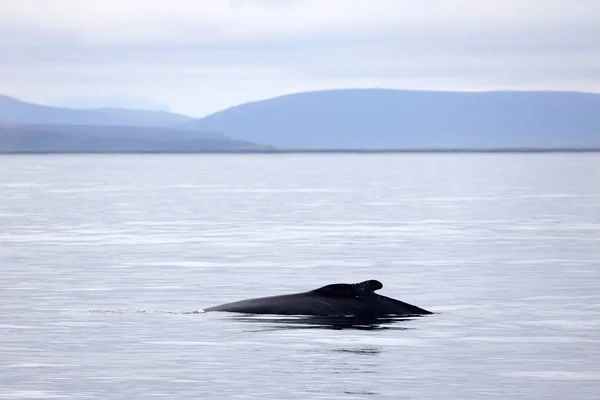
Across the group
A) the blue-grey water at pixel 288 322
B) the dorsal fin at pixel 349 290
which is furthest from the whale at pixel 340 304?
the blue-grey water at pixel 288 322

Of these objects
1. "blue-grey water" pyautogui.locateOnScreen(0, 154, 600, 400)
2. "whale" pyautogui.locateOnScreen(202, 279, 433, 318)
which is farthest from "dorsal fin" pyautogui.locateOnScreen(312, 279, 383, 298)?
"blue-grey water" pyautogui.locateOnScreen(0, 154, 600, 400)

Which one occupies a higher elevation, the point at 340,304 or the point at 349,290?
the point at 349,290

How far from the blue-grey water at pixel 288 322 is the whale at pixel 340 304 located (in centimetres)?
56

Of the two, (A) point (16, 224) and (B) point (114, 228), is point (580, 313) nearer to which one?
(B) point (114, 228)

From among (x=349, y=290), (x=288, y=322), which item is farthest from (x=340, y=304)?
(x=288, y=322)

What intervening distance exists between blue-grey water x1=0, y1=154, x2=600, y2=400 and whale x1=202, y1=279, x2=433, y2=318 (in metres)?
0.56

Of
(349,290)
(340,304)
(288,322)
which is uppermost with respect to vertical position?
(349,290)

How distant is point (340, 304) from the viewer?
24.0 m

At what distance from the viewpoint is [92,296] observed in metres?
28.5

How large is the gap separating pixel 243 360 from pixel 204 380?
1658mm

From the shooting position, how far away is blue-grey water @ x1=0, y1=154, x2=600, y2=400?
1830 cm

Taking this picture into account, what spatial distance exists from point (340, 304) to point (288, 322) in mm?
970

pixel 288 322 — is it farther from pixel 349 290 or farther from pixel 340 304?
pixel 349 290

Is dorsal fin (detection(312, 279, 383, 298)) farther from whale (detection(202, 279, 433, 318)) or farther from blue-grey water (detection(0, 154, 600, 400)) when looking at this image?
blue-grey water (detection(0, 154, 600, 400))
